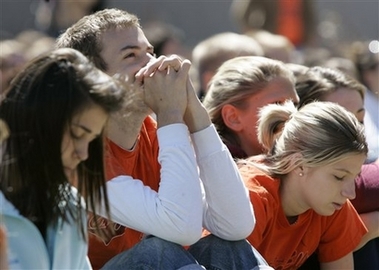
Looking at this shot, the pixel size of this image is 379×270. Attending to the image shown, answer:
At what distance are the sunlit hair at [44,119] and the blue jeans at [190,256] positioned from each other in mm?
369

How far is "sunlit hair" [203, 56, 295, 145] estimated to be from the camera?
3.82 m

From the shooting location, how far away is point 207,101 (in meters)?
3.91

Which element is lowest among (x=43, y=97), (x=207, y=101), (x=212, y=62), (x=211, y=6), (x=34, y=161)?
(x=211, y=6)

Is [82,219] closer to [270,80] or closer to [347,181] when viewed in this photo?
[347,181]

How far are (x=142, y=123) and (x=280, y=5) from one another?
551 cm

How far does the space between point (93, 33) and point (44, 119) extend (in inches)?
34.2

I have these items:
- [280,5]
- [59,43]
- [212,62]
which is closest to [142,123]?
[59,43]

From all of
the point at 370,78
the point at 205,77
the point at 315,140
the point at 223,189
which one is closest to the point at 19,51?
the point at 205,77

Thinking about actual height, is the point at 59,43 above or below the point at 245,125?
above

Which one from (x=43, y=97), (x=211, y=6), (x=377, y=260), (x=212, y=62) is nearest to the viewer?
(x=43, y=97)

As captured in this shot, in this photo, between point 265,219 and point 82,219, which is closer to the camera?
point 82,219

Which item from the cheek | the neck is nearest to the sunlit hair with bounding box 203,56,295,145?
the neck

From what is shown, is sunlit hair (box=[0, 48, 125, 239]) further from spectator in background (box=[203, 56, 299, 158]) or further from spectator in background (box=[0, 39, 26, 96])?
spectator in background (box=[0, 39, 26, 96])

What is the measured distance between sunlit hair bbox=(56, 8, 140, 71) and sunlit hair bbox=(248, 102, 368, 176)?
663 millimetres
